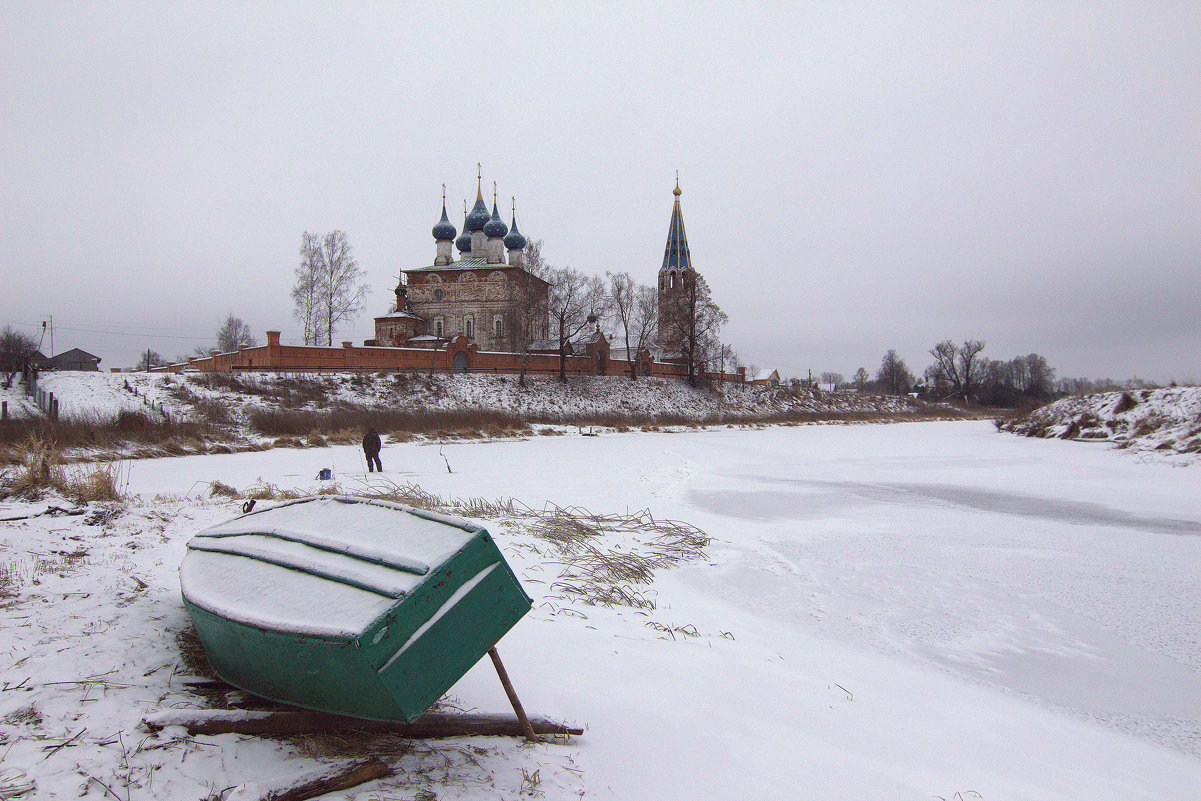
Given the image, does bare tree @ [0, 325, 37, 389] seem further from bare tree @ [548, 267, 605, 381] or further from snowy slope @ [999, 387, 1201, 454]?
snowy slope @ [999, 387, 1201, 454]

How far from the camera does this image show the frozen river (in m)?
3.48

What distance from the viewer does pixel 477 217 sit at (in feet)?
155

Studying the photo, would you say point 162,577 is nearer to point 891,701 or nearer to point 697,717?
point 697,717

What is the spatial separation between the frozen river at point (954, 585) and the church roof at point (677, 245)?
1756 inches

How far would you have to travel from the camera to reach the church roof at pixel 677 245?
57.0m

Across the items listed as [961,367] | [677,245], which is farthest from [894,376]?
[677,245]

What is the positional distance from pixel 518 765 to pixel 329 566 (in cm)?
108

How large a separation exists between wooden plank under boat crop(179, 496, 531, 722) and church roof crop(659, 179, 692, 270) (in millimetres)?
55978

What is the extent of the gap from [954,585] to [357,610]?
5.74 m

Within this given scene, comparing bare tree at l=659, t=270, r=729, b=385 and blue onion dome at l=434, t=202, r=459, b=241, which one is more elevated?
blue onion dome at l=434, t=202, r=459, b=241

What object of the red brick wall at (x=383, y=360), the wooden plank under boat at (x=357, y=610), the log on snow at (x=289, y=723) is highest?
the red brick wall at (x=383, y=360)

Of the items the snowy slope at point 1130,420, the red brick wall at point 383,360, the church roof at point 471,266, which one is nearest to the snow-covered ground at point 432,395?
the red brick wall at point 383,360

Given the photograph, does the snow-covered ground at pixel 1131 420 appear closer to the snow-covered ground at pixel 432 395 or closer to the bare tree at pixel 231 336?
the snow-covered ground at pixel 432 395

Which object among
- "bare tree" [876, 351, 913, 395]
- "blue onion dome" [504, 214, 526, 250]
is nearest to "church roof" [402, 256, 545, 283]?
"blue onion dome" [504, 214, 526, 250]
